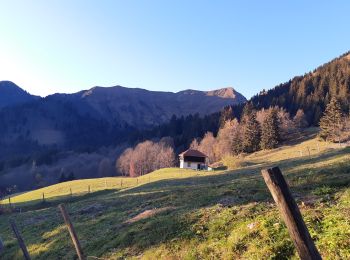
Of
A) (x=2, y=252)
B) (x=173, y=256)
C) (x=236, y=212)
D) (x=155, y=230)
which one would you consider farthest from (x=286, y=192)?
(x=2, y=252)

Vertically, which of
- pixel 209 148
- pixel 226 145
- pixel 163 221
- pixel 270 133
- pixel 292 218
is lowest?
pixel 209 148

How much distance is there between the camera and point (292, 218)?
26.1 ft

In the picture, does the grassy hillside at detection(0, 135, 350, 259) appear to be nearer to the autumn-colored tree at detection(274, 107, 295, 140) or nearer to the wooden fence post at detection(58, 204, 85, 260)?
the wooden fence post at detection(58, 204, 85, 260)

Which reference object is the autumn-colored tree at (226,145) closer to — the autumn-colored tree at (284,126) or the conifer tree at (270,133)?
the conifer tree at (270,133)

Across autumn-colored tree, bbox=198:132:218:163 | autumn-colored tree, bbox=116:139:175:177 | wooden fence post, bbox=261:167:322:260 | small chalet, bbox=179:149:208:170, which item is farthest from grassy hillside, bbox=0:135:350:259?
autumn-colored tree, bbox=116:139:175:177

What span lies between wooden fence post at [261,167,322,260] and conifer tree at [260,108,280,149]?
12206cm

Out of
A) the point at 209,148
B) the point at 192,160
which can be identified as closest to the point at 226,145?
the point at 209,148

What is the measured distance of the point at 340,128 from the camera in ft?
385

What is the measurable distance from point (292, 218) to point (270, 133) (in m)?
124

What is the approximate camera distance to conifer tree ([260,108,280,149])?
127 m

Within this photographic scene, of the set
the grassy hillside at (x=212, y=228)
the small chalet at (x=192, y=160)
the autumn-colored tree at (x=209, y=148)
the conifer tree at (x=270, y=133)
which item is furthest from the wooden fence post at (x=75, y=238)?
the autumn-colored tree at (x=209, y=148)

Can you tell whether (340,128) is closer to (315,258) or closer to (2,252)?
(2,252)

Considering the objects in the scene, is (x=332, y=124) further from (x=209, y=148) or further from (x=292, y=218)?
(x=292, y=218)

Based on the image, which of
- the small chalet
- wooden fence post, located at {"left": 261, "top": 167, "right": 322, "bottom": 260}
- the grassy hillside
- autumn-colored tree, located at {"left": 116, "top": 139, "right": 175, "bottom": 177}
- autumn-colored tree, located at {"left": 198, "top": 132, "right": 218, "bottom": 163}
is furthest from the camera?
autumn-colored tree, located at {"left": 116, "top": 139, "right": 175, "bottom": 177}
